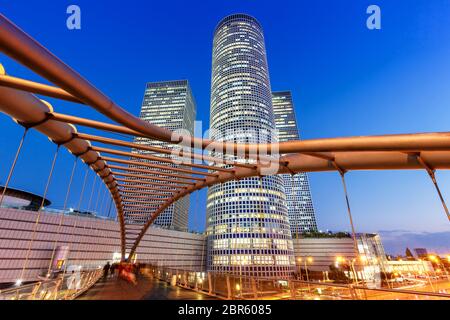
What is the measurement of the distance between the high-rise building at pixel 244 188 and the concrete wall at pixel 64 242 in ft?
61.8

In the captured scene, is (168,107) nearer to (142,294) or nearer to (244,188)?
(244,188)

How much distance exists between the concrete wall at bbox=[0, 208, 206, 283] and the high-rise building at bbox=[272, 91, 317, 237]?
77897 millimetres

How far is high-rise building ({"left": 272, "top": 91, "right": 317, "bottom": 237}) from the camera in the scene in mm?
131000

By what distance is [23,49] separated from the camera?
376cm

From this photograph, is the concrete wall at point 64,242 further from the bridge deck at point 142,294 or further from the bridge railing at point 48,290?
the bridge railing at point 48,290

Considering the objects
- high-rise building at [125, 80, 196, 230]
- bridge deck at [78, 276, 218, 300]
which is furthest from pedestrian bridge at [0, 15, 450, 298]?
high-rise building at [125, 80, 196, 230]

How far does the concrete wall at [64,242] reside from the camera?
41.1 m

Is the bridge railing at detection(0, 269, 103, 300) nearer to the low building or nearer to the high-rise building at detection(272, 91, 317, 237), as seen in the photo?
the low building

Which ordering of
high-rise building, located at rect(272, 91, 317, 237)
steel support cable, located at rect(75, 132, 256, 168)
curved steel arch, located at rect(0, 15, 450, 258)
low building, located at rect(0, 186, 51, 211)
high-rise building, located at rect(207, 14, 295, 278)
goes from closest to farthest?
curved steel arch, located at rect(0, 15, 450, 258), steel support cable, located at rect(75, 132, 256, 168), low building, located at rect(0, 186, 51, 211), high-rise building, located at rect(207, 14, 295, 278), high-rise building, located at rect(272, 91, 317, 237)

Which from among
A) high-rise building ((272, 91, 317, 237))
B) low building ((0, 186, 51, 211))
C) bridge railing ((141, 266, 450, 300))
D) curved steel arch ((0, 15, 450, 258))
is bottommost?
bridge railing ((141, 266, 450, 300))

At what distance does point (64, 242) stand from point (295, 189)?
12682 cm

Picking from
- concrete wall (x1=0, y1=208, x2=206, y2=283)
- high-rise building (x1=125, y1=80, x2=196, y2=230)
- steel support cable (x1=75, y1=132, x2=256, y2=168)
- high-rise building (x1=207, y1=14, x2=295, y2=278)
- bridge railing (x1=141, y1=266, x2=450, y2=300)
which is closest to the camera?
bridge railing (x1=141, y1=266, x2=450, y2=300)

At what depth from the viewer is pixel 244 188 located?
76438mm
